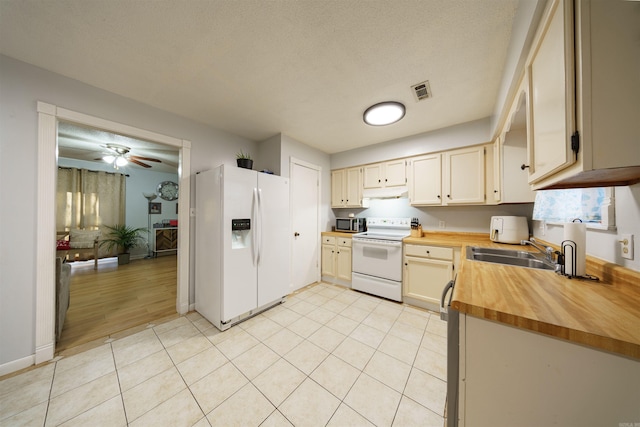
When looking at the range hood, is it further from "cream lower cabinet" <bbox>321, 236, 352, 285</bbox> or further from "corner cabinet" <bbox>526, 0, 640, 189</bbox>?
"corner cabinet" <bbox>526, 0, 640, 189</bbox>

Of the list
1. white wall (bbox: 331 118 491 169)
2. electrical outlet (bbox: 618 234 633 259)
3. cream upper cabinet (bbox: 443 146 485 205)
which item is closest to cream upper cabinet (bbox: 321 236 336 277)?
white wall (bbox: 331 118 491 169)

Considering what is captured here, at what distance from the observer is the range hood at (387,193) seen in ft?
9.78

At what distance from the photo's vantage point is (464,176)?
2553 mm

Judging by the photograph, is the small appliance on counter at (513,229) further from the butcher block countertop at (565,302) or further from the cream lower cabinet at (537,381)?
the cream lower cabinet at (537,381)

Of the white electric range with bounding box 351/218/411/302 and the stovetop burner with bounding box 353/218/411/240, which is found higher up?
the stovetop burner with bounding box 353/218/411/240

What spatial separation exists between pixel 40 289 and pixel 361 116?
349 centimetres

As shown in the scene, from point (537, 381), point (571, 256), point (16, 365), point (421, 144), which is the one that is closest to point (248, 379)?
point (537, 381)

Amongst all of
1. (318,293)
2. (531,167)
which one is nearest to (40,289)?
(318,293)

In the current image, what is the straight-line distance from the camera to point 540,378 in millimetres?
686

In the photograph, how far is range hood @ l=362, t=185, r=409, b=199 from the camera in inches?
117

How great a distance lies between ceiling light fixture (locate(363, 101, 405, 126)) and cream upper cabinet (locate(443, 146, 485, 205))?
982 millimetres

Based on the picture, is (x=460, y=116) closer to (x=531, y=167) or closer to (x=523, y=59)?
(x=523, y=59)

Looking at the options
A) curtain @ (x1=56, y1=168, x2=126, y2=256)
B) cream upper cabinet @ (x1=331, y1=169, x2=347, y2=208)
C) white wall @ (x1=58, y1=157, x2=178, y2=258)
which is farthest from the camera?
white wall @ (x1=58, y1=157, x2=178, y2=258)

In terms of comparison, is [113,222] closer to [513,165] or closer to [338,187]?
[338,187]
